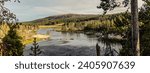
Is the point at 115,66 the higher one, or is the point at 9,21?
the point at 9,21

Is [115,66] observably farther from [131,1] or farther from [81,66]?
[131,1]

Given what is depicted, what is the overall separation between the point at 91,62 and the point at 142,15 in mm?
7419

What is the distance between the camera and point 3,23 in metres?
12.9

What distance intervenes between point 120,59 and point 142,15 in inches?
264

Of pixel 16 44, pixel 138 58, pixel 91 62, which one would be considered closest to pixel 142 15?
pixel 138 58

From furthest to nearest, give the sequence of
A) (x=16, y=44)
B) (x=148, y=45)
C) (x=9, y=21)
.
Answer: (x=16, y=44) < (x=148, y=45) < (x=9, y=21)

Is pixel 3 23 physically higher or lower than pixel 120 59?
higher

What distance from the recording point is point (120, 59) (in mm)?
10719

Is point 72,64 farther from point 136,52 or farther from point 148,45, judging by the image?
point 148,45

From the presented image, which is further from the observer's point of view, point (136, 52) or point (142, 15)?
point (142, 15)

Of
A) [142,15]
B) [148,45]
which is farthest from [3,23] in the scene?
[148,45]

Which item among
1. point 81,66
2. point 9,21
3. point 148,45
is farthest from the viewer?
point 148,45

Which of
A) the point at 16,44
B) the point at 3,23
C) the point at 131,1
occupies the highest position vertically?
the point at 131,1

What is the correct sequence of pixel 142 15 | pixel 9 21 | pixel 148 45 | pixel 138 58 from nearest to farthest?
pixel 138 58 < pixel 9 21 < pixel 142 15 < pixel 148 45
